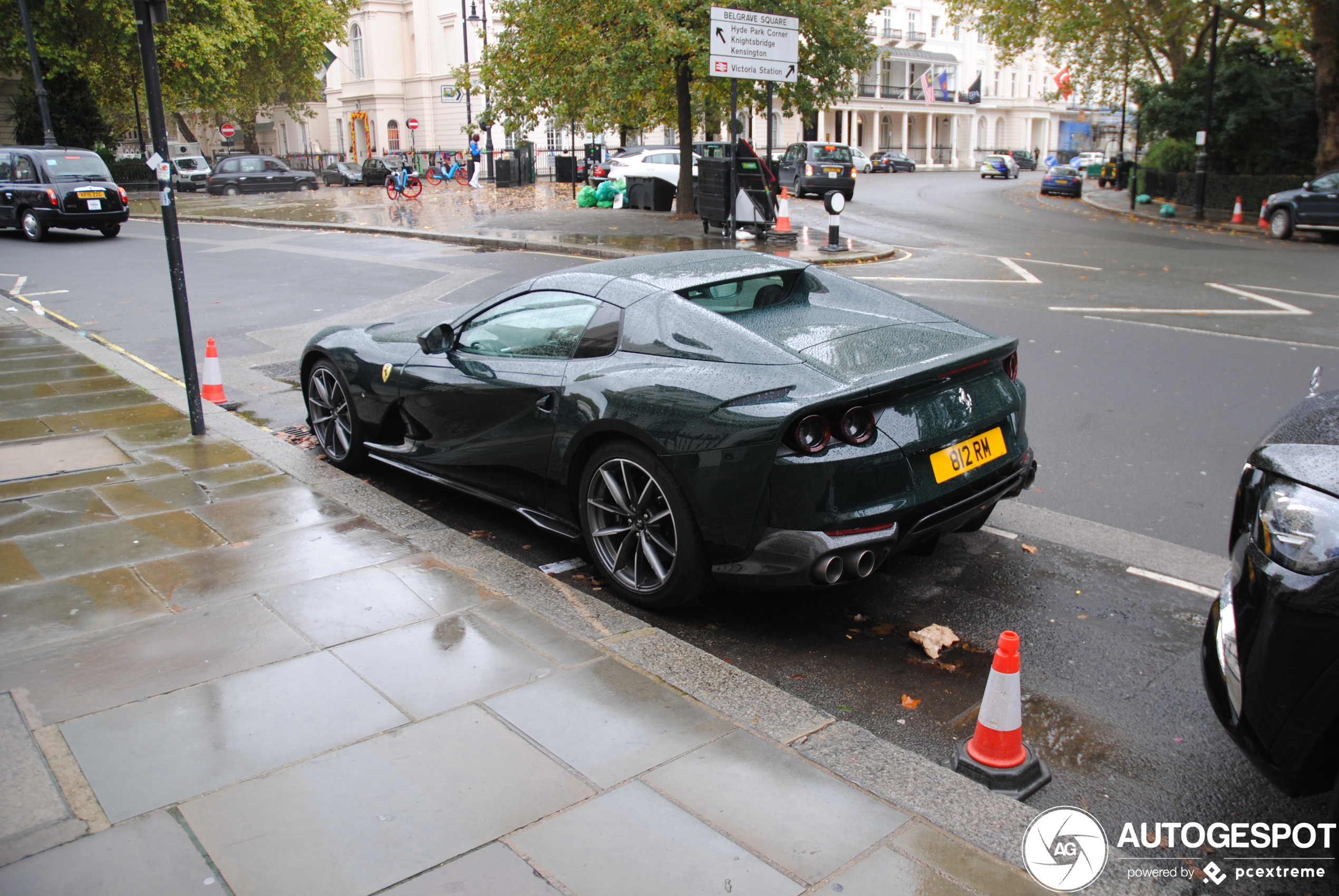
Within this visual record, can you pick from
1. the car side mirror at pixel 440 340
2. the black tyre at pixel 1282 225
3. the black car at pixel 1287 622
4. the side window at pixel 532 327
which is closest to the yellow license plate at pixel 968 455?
the black car at pixel 1287 622

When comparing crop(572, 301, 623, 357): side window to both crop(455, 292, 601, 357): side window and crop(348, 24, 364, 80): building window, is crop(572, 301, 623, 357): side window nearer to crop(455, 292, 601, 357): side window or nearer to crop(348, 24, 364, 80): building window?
crop(455, 292, 601, 357): side window

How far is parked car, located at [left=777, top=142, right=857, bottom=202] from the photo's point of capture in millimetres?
32125

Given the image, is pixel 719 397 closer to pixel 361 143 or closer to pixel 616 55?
pixel 616 55

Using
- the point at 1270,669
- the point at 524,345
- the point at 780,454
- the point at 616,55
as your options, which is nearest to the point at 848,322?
the point at 780,454

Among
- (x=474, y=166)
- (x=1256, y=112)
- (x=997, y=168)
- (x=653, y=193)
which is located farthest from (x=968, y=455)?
(x=997, y=168)

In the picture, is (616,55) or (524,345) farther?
(616,55)

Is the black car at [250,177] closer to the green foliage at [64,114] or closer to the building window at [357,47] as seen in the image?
the green foliage at [64,114]

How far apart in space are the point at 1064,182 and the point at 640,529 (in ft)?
119

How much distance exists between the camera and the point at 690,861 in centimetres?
257

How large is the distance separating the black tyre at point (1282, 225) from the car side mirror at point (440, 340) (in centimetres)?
2169

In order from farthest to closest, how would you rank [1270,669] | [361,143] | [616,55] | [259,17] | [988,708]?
[361,143] < [259,17] < [616,55] < [988,708] < [1270,669]

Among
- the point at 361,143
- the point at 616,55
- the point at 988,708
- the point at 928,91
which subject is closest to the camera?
the point at 988,708

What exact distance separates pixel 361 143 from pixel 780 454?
69.5 m

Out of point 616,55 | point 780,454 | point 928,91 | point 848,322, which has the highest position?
point 928,91
